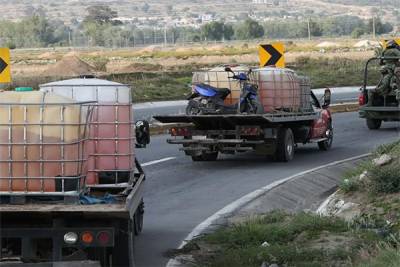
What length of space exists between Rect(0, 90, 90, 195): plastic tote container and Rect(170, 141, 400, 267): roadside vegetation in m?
2.25

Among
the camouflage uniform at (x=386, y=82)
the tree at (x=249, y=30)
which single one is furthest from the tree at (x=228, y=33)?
the camouflage uniform at (x=386, y=82)

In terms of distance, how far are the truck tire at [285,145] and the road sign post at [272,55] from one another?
3.46 m

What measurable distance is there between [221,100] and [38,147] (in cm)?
1094

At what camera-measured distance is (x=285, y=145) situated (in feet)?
65.4

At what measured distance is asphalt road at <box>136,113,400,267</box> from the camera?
40.6 ft

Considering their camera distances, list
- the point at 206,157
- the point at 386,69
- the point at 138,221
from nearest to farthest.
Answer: the point at 138,221, the point at 206,157, the point at 386,69

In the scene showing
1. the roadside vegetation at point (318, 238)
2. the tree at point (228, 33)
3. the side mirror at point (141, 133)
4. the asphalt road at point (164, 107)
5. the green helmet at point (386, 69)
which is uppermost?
the side mirror at point (141, 133)

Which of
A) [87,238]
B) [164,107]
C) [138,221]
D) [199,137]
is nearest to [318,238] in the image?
[138,221]

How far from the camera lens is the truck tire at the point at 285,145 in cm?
1984

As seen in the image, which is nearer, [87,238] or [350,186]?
[87,238]

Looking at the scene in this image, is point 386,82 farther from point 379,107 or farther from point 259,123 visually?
point 259,123

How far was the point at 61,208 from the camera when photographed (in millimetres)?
8438

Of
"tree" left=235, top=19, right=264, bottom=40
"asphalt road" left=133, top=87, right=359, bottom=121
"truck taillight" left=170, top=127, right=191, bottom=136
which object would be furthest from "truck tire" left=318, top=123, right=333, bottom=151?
"tree" left=235, top=19, right=264, bottom=40

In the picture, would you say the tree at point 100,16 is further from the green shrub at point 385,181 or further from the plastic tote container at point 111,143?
the plastic tote container at point 111,143
